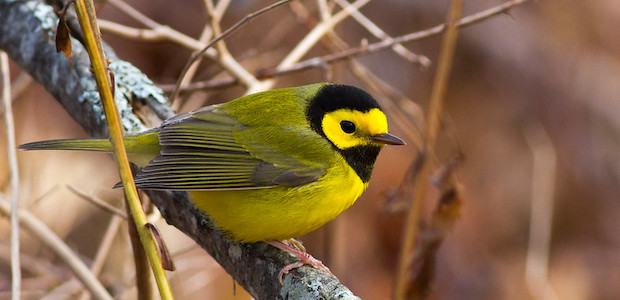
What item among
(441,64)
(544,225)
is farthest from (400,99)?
(544,225)

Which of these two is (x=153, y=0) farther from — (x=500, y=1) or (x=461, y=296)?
(x=461, y=296)

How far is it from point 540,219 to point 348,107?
330cm

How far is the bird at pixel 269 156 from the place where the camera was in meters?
2.47

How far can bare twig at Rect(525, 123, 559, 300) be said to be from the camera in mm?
4914

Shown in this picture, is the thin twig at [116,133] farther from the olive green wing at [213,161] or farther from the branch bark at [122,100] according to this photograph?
the olive green wing at [213,161]

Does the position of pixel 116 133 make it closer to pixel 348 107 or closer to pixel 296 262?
pixel 296 262

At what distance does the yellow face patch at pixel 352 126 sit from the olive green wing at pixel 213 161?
0.21m

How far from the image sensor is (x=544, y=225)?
521 centimetres

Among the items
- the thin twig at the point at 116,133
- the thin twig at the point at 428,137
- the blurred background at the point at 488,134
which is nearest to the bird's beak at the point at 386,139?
the thin twig at the point at 428,137

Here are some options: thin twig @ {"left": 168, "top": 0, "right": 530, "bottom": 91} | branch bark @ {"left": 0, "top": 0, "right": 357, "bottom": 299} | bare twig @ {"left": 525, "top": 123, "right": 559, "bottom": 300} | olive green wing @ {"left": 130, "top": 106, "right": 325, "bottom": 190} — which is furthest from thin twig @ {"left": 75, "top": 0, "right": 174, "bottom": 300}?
bare twig @ {"left": 525, "top": 123, "right": 559, "bottom": 300}

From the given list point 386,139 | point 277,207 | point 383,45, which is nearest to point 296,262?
point 277,207

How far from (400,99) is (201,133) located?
58.4 inches

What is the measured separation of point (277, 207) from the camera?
254cm

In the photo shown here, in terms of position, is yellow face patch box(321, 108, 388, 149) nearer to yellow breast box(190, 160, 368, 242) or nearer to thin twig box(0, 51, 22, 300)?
yellow breast box(190, 160, 368, 242)
